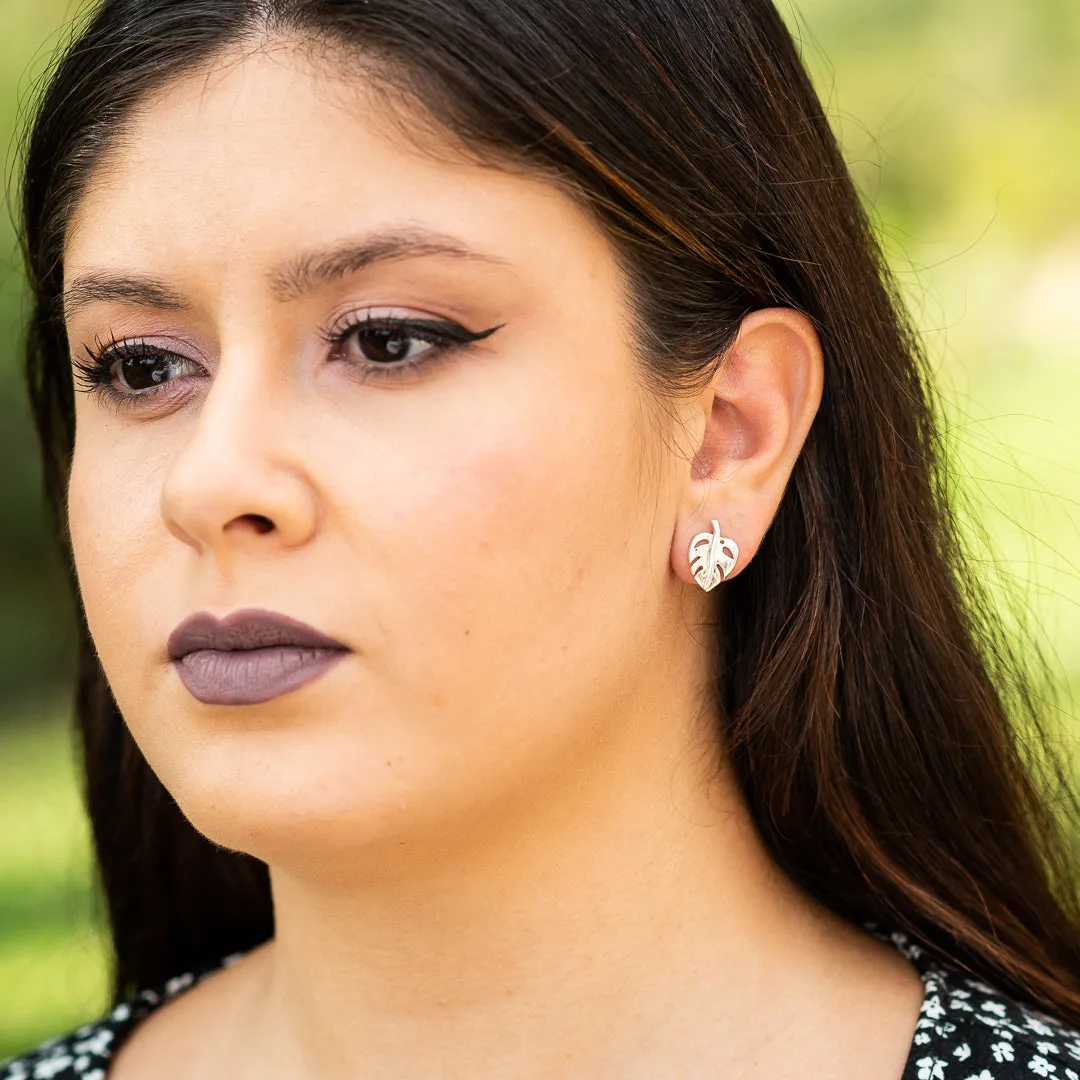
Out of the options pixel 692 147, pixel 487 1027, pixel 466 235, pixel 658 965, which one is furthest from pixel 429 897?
pixel 692 147

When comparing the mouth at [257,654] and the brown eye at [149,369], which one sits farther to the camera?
the brown eye at [149,369]

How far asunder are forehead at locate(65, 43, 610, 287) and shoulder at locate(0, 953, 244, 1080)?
140 cm

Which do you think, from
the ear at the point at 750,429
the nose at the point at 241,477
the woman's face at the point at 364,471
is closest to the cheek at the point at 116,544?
the woman's face at the point at 364,471

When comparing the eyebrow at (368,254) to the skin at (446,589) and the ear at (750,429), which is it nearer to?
the skin at (446,589)

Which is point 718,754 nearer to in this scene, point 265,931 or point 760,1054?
point 760,1054

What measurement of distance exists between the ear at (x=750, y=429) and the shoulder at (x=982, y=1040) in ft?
2.38

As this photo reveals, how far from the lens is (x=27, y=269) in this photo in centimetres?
273

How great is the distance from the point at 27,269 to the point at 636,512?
1263mm

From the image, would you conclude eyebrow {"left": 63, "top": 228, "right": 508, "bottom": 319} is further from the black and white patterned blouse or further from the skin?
the black and white patterned blouse

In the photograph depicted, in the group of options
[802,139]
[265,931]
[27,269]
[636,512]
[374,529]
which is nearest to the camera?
[374,529]

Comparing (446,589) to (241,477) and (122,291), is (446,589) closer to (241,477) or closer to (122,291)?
(241,477)

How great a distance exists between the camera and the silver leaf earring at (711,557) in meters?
2.23

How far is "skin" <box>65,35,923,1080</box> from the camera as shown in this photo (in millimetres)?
1974

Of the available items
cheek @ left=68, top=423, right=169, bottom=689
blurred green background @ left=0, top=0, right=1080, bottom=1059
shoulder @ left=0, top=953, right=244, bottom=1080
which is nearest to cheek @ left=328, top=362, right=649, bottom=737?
cheek @ left=68, top=423, right=169, bottom=689
